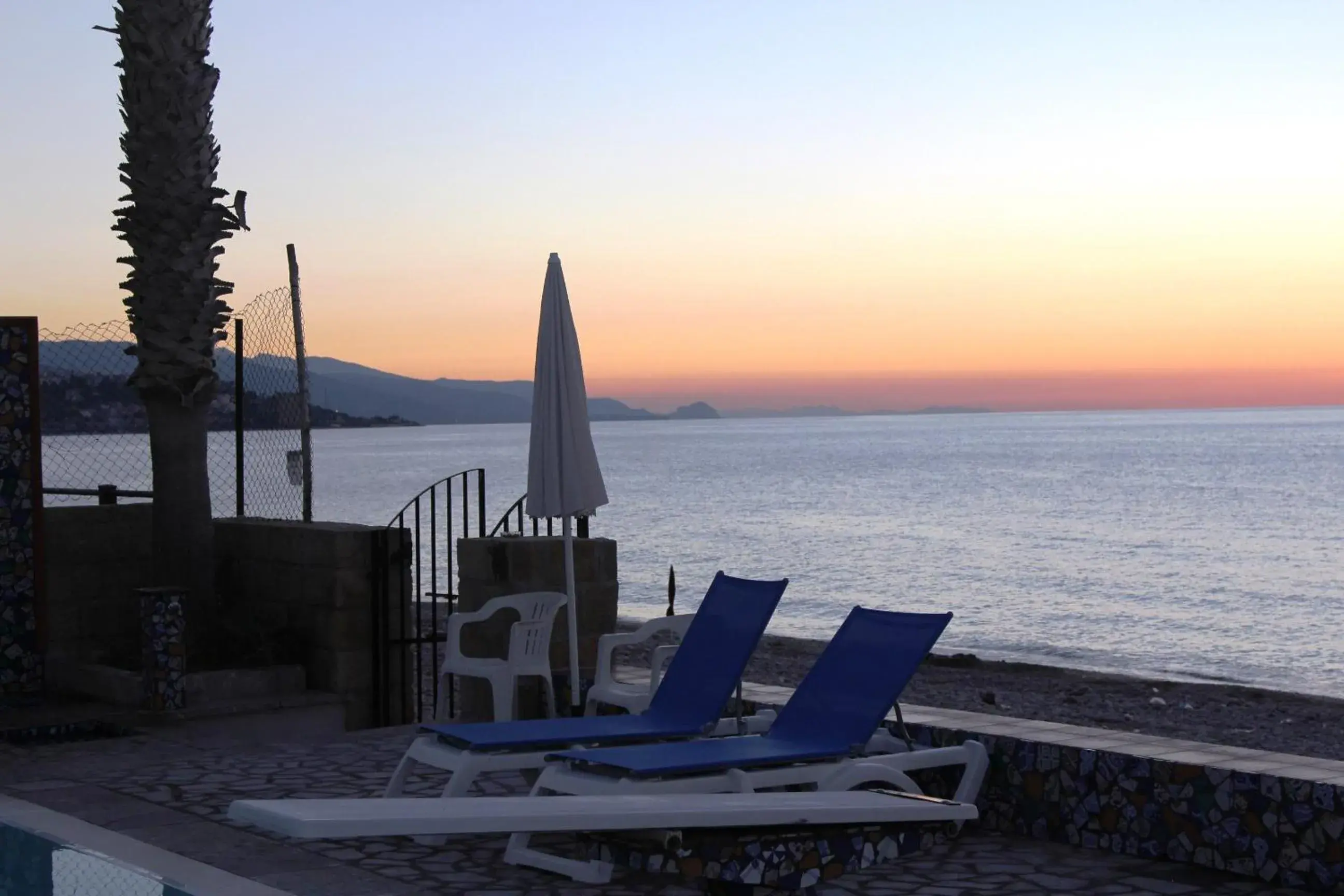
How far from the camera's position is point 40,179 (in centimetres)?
1203

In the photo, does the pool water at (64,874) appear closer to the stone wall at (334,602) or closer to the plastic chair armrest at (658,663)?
the plastic chair armrest at (658,663)

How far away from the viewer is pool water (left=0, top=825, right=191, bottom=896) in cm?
464

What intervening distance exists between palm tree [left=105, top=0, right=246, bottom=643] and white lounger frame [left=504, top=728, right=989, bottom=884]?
441 centimetres

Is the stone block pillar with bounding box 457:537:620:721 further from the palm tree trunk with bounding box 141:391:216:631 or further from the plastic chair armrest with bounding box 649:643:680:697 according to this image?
the palm tree trunk with bounding box 141:391:216:631

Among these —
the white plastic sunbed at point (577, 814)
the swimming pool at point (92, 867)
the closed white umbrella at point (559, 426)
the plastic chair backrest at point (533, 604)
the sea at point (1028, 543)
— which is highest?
the closed white umbrella at point (559, 426)

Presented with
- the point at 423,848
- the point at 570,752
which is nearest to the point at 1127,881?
the point at 570,752

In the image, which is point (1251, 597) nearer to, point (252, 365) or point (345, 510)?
point (252, 365)

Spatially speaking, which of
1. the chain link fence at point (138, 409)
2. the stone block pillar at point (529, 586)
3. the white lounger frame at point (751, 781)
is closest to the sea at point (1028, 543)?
the chain link fence at point (138, 409)

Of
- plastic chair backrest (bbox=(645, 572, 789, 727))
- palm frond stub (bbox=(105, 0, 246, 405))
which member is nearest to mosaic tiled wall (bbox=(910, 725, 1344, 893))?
plastic chair backrest (bbox=(645, 572, 789, 727))

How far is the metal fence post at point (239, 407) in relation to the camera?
9727 mm

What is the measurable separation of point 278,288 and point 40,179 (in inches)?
145

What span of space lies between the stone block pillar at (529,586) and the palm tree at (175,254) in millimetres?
1822

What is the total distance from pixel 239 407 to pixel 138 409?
63cm

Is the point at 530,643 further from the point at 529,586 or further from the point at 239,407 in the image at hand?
the point at 239,407
